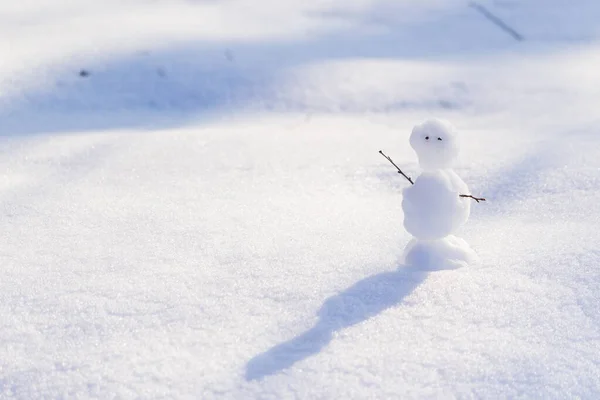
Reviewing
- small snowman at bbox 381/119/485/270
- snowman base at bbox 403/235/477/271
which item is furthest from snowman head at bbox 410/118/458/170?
snowman base at bbox 403/235/477/271

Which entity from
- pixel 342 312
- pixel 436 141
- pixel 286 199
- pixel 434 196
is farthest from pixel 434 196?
pixel 286 199

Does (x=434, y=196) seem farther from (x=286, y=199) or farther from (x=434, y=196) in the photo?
(x=286, y=199)

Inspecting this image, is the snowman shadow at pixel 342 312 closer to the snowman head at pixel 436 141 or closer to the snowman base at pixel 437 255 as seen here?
the snowman base at pixel 437 255

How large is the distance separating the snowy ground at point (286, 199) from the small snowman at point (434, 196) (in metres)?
0.06

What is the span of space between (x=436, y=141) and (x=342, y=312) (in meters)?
0.39

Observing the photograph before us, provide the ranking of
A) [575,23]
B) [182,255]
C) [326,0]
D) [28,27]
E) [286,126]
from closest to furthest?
[182,255]
[286,126]
[28,27]
[575,23]
[326,0]

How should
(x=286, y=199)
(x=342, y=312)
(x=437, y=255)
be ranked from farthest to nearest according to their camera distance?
1. (x=286, y=199)
2. (x=437, y=255)
3. (x=342, y=312)

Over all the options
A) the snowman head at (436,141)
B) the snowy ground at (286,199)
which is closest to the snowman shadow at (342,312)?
the snowy ground at (286,199)

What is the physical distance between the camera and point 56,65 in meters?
3.16

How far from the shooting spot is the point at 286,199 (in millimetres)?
2090

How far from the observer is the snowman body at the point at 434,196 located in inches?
60.5

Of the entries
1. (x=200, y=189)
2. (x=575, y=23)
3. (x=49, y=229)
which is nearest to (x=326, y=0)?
(x=575, y=23)

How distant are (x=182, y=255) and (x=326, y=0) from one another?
252cm

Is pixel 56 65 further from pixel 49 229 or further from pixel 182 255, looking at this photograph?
pixel 182 255
